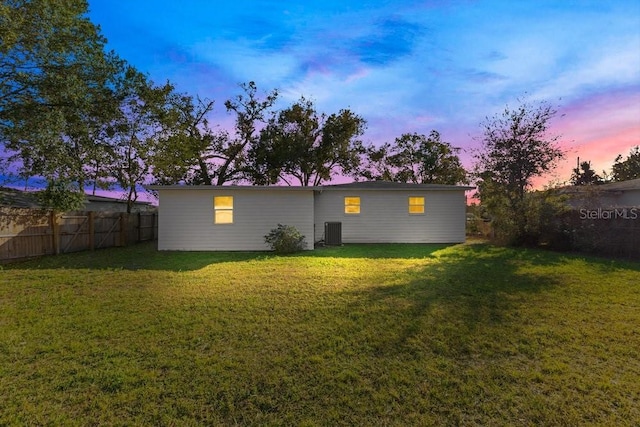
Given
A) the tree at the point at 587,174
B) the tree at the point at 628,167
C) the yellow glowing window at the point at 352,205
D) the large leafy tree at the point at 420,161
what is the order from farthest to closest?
1. the tree at the point at 587,174
2. the tree at the point at 628,167
3. the large leafy tree at the point at 420,161
4. the yellow glowing window at the point at 352,205

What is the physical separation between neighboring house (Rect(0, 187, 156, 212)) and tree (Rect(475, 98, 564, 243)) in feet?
55.1

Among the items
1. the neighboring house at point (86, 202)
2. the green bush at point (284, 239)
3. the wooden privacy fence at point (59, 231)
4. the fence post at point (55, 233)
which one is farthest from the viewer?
the neighboring house at point (86, 202)

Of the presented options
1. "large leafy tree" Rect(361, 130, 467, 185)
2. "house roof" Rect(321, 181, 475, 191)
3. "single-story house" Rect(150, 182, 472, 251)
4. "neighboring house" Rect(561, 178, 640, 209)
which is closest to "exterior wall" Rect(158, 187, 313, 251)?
"single-story house" Rect(150, 182, 472, 251)

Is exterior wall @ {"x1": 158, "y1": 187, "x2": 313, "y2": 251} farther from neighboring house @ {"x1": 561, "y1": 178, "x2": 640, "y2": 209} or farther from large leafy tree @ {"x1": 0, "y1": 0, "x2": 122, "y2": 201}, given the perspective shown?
neighboring house @ {"x1": 561, "y1": 178, "x2": 640, "y2": 209}

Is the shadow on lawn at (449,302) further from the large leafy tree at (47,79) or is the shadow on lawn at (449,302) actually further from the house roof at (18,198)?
the house roof at (18,198)

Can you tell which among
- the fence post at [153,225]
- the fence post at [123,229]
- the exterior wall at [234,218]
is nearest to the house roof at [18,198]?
the fence post at [123,229]

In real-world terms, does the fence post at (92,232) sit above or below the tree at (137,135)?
below

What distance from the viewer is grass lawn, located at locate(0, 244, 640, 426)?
258 centimetres

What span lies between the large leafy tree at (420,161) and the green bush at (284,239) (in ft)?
56.0

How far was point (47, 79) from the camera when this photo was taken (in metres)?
10.0

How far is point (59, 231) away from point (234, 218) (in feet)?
18.7

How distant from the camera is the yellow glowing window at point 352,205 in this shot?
46.9 feet

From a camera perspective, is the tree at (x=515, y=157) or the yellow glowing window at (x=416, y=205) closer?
the tree at (x=515, y=157)

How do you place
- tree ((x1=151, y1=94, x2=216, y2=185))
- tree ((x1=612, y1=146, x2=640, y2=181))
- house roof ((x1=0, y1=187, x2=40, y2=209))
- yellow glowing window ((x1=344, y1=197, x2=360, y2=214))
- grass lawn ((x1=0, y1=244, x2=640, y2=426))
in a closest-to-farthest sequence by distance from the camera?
1. grass lawn ((x1=0, y1=244, x2=640, y2=426))
2. house roof ((x1=0, y1=187, x2=40, y2=209))
3. yellow glowing window ((x1=344, y1=197, x2=360, y2=214))
4. tree ((x1=151, y1=94, x2=216, y2=185))
5. tree ((x1=612, y1=146, x2=640, y2=181))
